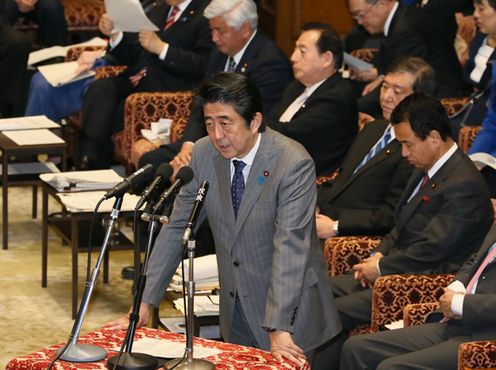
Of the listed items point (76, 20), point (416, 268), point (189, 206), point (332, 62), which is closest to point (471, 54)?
point (332, 62)

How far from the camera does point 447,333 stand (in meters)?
4.83

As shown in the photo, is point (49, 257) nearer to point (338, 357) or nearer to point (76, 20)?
point (338, 357)

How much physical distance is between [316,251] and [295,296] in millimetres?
241

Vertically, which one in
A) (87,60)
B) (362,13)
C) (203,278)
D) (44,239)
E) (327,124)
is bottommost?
(44,239)

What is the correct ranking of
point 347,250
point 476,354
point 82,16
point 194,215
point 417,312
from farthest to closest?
point 82,16 → point 347,250 → point 417,312 → point 476,354 → point 194,215

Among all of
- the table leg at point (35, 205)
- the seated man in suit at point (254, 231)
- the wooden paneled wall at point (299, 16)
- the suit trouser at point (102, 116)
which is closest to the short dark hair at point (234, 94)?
the seated man in suit at point (254, 231)

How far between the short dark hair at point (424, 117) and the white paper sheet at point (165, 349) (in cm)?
179

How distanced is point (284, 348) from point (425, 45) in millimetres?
4072

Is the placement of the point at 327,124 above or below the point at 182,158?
above

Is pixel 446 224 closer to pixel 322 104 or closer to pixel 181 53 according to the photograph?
pixel 322 104

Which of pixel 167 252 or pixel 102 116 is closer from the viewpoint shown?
pixel 167 252

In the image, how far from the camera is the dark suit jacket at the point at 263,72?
727 cm

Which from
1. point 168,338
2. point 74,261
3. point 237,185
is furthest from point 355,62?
point 168,338

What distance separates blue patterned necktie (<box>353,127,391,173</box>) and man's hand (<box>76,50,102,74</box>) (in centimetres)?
350
